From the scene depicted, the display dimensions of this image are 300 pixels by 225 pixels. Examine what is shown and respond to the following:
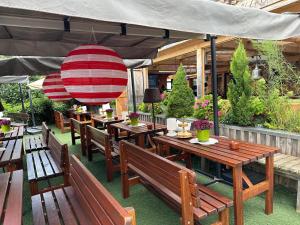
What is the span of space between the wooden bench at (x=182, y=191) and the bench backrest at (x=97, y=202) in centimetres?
58

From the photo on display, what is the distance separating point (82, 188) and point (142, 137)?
6.56 feet

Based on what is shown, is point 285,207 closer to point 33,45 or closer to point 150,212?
point 150,212

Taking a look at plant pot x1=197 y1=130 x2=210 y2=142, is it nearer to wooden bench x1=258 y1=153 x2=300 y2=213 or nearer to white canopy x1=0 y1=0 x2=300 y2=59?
wooden bench x1=258 y1=153 x2=300 y2=213

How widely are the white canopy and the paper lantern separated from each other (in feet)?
0.89

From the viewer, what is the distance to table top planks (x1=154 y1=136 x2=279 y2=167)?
6.47ft

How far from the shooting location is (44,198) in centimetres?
192

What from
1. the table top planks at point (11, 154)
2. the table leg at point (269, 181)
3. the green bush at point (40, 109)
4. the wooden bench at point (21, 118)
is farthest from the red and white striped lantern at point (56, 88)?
the green bush at point (40, 109)

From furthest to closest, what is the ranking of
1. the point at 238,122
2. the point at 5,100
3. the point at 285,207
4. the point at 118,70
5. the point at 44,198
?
the point at 5,100 → the point at 238,122 → the point at 285,207 → the point at 44,198 → the point at 118,70

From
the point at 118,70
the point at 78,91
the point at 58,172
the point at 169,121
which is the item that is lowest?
the point at 58,172

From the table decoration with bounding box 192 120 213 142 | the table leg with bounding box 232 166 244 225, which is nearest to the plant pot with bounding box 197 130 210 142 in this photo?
the table decoration with bounding box 192 120 213 142

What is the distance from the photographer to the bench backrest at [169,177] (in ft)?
5.09

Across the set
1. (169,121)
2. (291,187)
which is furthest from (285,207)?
(169,121)

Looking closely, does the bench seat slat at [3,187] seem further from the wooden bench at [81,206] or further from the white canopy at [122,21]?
the white canopy at [122,21]

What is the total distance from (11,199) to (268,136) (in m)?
3.02
